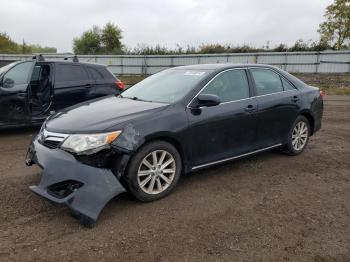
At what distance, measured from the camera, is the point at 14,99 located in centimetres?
738

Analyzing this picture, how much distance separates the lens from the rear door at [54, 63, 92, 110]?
793 cm

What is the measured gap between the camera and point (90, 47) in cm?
5516

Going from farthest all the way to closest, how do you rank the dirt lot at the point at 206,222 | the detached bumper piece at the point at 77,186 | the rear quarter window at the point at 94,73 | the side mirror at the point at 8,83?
1. the rear quarter window at the point at 94,73
2. the side mirror at the point at 8,83
3. the detached bumper piece at the point at 77,186
4. the dirt lot at the point at 206,222

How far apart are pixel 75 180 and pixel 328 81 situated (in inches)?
839

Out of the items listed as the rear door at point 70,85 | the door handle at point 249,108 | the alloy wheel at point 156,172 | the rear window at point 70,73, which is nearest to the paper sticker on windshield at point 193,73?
the door handle at point 249,108

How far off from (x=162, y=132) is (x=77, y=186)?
44.7 inches

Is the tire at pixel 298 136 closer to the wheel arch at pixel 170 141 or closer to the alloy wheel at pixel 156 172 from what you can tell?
the wheel arch at pixel 170 141

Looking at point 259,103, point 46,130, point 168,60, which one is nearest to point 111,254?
point 46,130

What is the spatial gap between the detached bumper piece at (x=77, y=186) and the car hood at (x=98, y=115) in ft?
1.18

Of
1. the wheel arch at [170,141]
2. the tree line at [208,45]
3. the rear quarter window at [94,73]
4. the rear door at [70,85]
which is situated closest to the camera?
the wheel arch at [170,141]

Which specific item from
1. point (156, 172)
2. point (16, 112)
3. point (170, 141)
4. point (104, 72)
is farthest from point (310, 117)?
point (16, 112)

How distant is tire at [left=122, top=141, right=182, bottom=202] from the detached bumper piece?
271mm

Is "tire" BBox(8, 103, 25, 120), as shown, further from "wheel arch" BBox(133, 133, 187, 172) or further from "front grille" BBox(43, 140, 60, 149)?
"wheel arch" BBox(133, 133, 187, 172)

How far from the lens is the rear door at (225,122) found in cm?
467
